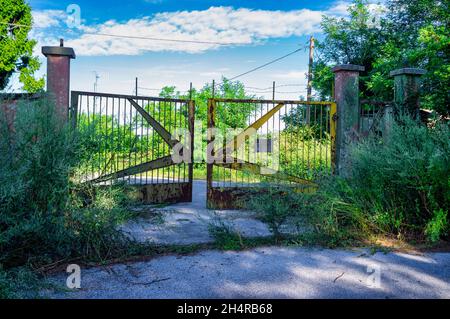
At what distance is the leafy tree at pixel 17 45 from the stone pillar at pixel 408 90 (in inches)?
655

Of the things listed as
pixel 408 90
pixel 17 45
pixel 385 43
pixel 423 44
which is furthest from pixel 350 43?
pixel 17 45

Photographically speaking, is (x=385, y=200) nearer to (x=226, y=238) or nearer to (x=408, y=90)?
(x=226, y=238)

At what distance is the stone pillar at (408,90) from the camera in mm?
8000

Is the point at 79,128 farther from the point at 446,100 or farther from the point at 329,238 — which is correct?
the point at 446,100

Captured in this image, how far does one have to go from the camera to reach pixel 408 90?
8.11 meters

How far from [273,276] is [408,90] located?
6.08 m

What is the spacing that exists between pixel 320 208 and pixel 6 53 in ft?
62.8

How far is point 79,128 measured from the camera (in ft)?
16.0

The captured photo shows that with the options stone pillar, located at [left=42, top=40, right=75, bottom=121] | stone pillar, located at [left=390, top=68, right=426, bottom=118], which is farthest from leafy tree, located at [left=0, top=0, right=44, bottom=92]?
stone pillar, located at [left=390, top=68, right=426, bottom=118]

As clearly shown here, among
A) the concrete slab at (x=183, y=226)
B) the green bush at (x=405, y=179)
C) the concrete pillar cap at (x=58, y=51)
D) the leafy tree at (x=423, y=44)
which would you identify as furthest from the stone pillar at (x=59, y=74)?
the leafy tree at (x=423, y=44)

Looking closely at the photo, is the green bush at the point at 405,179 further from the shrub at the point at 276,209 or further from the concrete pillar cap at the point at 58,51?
the concrete pillar cap at the point at 58,51

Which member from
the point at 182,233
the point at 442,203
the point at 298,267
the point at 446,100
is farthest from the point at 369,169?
the point at 446,100

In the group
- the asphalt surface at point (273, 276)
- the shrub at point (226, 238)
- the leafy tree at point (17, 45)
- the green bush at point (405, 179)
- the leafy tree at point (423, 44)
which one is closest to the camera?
the asphalt surface at point (273, 276)

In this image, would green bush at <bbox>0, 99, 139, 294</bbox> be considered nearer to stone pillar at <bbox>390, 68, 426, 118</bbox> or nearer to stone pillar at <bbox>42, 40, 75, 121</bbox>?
stone pillar at <bbox>42, 40, 75, 121</bbox>
